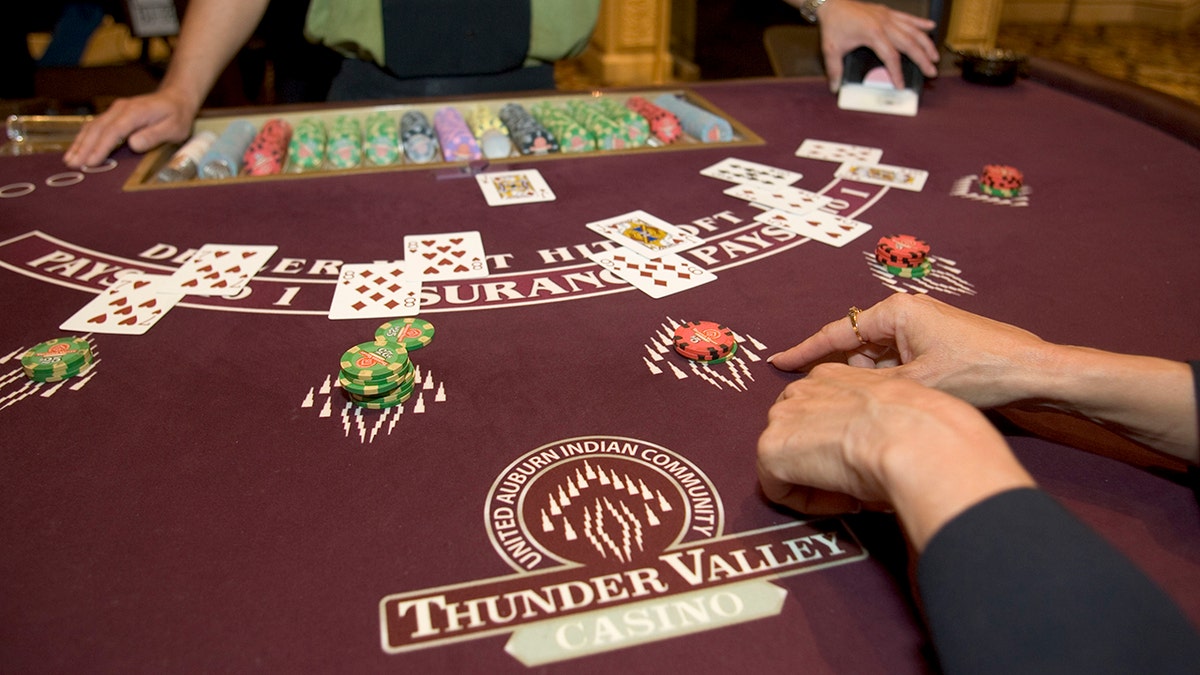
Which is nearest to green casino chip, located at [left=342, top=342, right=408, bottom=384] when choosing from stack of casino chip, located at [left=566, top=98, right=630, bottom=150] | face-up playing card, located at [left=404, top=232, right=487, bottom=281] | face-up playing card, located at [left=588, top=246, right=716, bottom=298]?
face-up playing card, located at [left=404, top=232, right=487, bottom=281]

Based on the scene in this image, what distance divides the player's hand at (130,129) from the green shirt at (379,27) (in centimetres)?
58

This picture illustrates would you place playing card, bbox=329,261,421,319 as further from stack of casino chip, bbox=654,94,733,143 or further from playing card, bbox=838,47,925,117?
playing card, bbox=838,47,925,117

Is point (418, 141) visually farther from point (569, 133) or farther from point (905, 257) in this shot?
point (905, 257)

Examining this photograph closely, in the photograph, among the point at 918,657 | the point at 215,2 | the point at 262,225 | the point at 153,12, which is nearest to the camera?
the point at 918,657

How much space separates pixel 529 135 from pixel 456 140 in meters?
0.16

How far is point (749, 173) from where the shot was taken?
172cm

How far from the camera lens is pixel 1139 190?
5.49 ft

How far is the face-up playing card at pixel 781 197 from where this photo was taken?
1586 millimetres

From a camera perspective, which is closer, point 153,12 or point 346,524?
point 346,524

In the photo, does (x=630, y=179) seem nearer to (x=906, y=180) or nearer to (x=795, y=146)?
(x=795, y=146)

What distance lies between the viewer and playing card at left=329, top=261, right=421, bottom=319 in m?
1.23

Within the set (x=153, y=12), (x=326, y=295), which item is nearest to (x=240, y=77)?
(x=153, y=12)

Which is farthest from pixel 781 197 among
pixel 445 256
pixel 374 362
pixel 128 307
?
pixel 128 307

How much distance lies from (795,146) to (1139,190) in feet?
2.26
